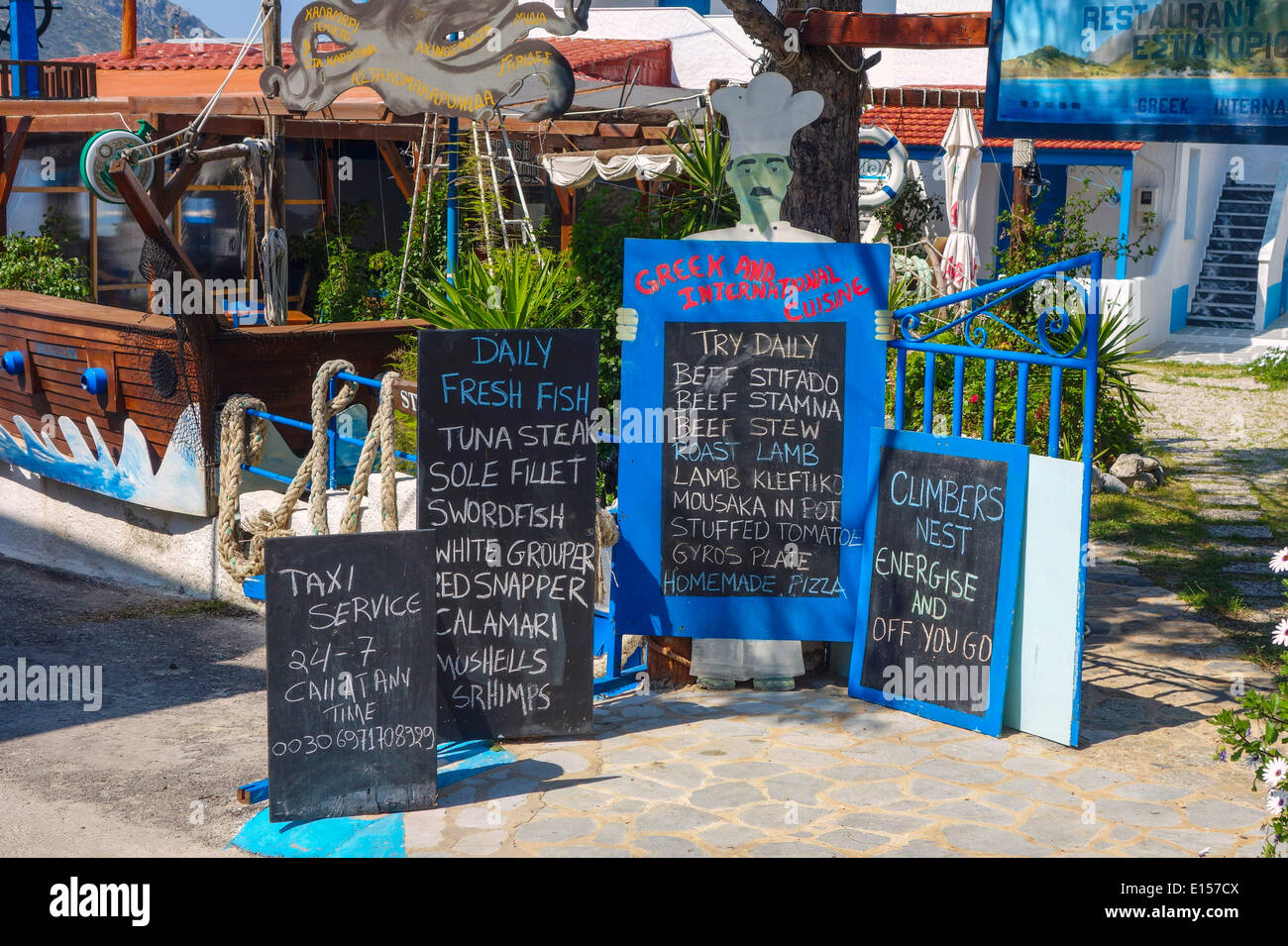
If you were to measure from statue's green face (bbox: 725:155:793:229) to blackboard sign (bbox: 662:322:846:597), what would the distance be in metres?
0.55

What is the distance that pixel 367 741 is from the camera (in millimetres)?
5016

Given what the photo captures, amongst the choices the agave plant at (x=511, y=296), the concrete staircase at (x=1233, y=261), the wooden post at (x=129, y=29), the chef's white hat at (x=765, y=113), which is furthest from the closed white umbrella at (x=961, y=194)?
the wooden post at (x=129, y=29)

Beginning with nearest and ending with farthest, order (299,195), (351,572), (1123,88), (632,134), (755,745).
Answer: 1. (351,572)
2. (755,745)
3. (1123,88)
4. (632,134)
5. (299,195)

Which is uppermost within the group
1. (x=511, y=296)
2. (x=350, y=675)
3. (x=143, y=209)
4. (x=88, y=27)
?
(x=88, y=27)

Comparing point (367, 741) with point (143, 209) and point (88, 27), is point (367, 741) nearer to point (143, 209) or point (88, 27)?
point (143, 209)

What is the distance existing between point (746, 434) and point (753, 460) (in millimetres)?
129

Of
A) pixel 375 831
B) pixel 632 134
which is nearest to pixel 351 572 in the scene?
pixel 375 831

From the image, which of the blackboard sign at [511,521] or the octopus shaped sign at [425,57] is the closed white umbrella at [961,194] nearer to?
the octopus shaped sign at [425,57]

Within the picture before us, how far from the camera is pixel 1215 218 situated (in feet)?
70.0

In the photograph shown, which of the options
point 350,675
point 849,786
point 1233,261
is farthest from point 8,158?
point 1233,261

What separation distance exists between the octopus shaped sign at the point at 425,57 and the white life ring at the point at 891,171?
6.28m

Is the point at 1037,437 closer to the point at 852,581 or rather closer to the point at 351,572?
the point at 852,581

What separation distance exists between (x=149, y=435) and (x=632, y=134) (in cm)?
726

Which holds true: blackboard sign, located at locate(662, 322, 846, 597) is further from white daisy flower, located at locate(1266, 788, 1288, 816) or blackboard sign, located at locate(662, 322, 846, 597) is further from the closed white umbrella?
the closed white umbrella
